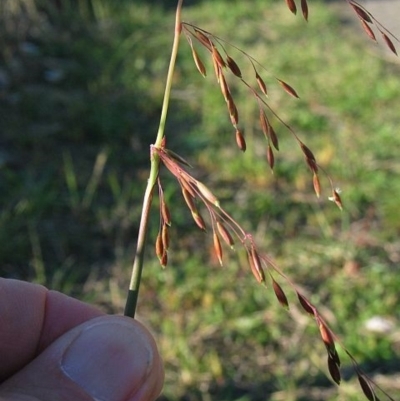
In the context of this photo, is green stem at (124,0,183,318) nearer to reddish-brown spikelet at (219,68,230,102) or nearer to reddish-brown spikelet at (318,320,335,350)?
reddish-brown spikelet at (219,68,230,102)

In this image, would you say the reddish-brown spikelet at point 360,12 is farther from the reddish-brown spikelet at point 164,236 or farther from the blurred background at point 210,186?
the blurred background at point 210,186

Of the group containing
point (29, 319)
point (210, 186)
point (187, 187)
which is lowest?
point (210, 186)

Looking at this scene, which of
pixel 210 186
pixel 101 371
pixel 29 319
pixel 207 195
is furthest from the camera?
pixel 210 186

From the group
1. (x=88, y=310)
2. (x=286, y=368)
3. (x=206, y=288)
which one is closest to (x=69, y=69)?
(x=206, y=288)

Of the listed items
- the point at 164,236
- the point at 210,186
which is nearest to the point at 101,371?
the point at 164,236

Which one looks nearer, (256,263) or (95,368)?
(256,263)

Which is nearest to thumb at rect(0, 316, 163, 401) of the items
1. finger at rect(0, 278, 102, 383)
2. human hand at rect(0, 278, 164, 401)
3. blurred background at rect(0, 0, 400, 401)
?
human hand at rect(0, 278, 164, 401)

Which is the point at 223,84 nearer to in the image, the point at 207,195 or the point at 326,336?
the point at 207,195
